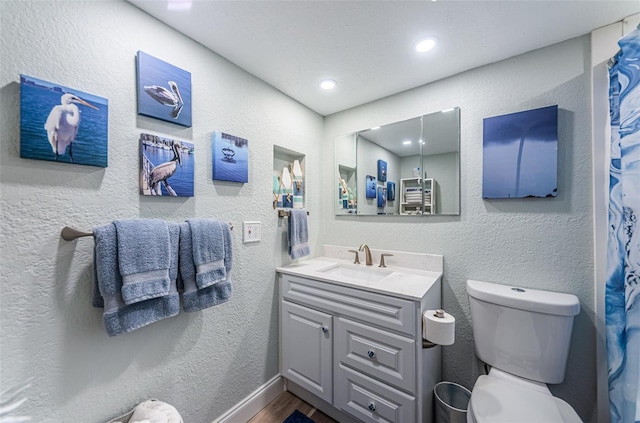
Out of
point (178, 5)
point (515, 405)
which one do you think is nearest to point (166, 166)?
point (178, 5)

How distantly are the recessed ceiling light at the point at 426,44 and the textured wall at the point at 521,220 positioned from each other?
0.39 meters

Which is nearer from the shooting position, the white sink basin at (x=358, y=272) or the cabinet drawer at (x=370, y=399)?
the cabinet drawer at (x=370, y=399)

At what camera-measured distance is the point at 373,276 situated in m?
1.71

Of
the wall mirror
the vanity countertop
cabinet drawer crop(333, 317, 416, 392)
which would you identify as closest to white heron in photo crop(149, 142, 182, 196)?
the vanity countertop

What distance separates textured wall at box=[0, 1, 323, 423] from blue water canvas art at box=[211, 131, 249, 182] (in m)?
0.04

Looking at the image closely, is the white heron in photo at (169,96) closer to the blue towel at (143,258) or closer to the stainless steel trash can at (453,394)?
the blue towel at (143,258)

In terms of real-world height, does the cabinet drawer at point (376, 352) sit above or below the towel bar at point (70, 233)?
below

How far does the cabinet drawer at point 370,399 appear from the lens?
1.16 m

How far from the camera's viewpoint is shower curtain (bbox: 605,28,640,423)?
0.86 metres

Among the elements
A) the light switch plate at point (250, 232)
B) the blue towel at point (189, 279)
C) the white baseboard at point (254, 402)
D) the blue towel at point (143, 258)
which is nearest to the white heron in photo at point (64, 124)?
the blue towel at point (143, 258)

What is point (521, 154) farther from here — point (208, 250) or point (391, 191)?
point (208, 250)

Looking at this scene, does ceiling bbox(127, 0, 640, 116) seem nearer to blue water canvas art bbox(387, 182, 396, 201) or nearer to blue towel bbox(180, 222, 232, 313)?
blue water canvas art bbox(387, 182, 396, 201)

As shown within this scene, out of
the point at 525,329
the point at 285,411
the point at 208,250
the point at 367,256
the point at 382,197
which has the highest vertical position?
the point at 382,197

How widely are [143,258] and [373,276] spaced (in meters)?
1.37
